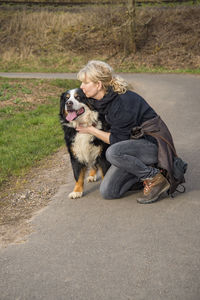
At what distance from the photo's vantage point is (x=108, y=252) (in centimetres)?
341

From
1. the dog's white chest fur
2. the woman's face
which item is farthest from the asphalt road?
the woman's face

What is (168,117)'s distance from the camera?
29.5ft

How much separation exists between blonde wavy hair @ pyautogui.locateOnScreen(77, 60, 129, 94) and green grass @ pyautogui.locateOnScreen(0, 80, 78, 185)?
2.46 m

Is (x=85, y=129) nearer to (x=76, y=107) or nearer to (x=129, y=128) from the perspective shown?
(x=76, y=107)

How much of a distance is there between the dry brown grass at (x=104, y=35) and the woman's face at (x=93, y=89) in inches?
574

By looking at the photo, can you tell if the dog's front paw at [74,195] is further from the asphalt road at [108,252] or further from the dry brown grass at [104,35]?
the dry brown grass at [104,35]

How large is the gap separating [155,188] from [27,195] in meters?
1.84

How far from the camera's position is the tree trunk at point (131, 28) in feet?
64.5

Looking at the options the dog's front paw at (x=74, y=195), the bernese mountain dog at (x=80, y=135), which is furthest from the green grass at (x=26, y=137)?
the bernese mountain dog at (x=80, y=135)

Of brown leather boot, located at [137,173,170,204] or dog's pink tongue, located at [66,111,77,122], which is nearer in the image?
brown leather boot, located at [137,173,170,204]

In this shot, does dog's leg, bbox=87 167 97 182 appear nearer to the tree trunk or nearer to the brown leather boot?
the brown leather boot

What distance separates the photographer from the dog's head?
4551 mm

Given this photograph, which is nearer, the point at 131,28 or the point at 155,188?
the point at 155,188

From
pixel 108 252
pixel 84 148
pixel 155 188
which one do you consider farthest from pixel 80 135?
pixel 108 252
